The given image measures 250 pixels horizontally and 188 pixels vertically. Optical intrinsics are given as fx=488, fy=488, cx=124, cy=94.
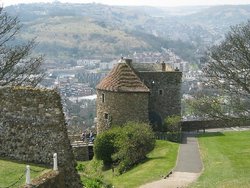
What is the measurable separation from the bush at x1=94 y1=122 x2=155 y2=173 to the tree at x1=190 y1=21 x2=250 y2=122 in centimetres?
563

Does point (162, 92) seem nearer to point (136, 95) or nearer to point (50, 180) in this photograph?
point (136, 95)

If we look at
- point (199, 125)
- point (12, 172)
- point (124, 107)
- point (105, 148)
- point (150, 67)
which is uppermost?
Result: point (12, 172)

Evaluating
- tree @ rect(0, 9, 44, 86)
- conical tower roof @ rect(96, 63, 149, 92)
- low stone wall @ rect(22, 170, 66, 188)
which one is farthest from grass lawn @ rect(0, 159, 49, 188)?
conical tower roof @ rect(96, 63, 149, 92)

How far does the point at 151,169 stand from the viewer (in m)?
29.6

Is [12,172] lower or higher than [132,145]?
higher

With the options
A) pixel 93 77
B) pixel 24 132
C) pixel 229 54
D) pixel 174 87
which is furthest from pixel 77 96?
pixel 24 132

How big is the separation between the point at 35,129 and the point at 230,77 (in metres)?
16.5

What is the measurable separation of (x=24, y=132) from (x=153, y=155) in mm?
21055

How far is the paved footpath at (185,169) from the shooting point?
2536cm

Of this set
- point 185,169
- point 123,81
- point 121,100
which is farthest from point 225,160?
point 123,81

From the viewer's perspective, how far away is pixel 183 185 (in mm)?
24719

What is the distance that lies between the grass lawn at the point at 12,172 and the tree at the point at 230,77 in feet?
53.9

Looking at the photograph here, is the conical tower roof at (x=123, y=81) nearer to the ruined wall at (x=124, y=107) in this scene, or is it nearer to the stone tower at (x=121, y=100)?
the stone tower at (x=121, y=100)

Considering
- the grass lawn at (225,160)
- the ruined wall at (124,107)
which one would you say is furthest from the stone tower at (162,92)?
the ruined wall at (124,107)
